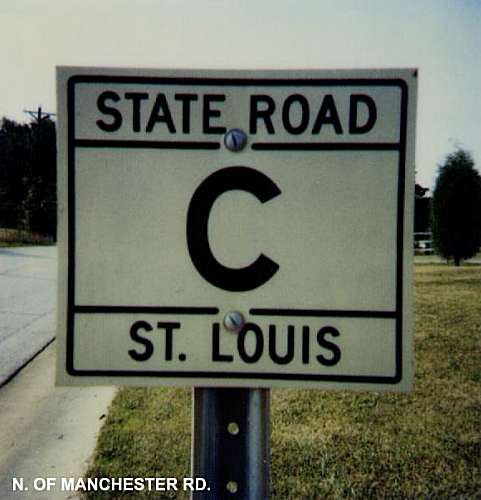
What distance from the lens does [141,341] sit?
1188 millimetres

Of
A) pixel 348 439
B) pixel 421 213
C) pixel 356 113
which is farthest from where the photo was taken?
pixel 421 213

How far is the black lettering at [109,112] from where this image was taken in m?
1.18

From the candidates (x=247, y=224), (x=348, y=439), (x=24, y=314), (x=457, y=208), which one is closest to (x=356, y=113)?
(x=247, y=224)

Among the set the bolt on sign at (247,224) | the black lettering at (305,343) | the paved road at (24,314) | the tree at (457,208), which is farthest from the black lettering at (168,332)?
the tree at (457,208)

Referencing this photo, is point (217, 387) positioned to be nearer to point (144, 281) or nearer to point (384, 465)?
point (144, 281)

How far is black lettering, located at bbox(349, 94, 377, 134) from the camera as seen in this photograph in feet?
3.82

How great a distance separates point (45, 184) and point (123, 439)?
126 feet

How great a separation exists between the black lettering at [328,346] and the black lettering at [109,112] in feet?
1.74

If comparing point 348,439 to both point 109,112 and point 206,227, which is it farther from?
point 109,112

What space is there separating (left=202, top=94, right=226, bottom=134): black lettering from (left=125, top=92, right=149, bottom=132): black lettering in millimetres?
112

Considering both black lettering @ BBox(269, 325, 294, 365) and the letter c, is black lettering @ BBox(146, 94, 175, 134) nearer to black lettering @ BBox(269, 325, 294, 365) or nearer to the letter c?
the letter c

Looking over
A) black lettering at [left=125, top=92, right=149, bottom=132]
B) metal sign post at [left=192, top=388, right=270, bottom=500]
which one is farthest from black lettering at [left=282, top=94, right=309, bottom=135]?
metal sign post at [left=192, top=388, right=270, bottom=500]

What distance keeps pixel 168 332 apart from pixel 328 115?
49 cm

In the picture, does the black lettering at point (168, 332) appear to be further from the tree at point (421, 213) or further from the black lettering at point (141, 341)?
the tree at point (421, 213)
